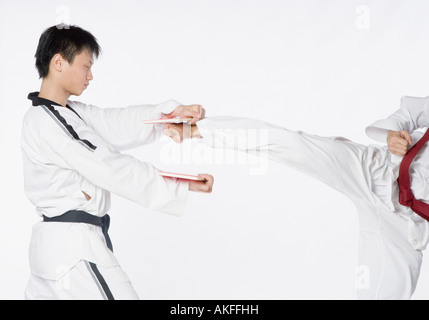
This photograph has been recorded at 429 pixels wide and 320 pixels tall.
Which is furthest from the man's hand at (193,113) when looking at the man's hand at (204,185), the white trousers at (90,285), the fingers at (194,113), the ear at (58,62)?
the white trousers at (90,285)

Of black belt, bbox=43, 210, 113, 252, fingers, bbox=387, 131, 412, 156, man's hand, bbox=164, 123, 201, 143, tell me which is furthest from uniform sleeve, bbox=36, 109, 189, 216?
fingers, bbox=387, 131, 412, 156

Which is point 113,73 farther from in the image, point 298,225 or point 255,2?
point 298,225

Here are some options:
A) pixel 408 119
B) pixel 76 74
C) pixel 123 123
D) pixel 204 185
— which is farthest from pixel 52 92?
pixel 408 119

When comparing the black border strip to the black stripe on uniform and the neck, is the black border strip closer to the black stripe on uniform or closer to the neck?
the neck

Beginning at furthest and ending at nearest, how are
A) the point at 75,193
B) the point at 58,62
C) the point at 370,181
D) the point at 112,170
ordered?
the point at 370,181, the point at 58,62, the point at 75,193, the point at 112,170

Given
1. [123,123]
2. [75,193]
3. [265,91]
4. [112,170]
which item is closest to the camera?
[112,170]

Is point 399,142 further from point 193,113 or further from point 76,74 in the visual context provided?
point 76,74

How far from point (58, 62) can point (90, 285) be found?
0.95 m

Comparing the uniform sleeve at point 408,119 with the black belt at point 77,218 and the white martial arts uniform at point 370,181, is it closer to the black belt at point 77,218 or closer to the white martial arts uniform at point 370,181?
the white martial arts uniform at point 370,181

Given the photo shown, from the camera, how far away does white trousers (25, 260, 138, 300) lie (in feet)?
7.66

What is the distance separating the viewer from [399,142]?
8.73ft

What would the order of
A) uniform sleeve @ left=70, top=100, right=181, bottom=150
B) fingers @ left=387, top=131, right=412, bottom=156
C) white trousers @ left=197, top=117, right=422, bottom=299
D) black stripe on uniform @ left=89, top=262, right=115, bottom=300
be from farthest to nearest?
1. uniform sleeve @ left=70, top=100, right=181, bottom=150
2. fingers @ left=387, top=131, right=412, bottom=156
3. white trousers @ left=197, top=117, right=422, bottom=299
4. black stripe on uniform @ left=89, top=262, right=115, bottom=300

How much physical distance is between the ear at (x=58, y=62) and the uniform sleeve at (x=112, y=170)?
266 millimetres

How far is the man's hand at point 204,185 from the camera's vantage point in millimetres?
2426
